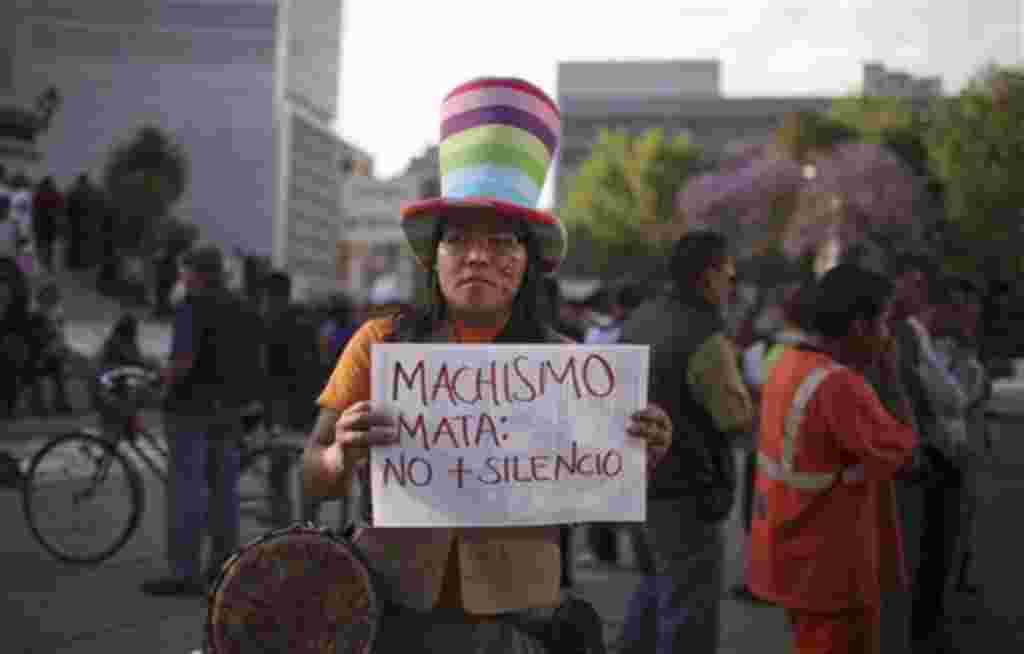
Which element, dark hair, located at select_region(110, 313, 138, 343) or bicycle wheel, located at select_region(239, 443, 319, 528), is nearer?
bicycle wheel, located at select_region(239, 443, 319, 528)

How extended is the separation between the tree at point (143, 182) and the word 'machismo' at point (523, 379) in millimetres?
59502

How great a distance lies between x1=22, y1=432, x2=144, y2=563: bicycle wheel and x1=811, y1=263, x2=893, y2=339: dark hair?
15.5 ft

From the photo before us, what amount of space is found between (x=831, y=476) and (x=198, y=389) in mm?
4160

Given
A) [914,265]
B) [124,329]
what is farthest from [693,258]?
[124,329]

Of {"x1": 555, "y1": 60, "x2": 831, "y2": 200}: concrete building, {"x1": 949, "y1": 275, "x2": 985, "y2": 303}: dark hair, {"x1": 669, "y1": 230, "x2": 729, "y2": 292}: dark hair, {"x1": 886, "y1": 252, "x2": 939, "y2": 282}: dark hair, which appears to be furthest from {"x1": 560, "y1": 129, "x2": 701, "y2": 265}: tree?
{"x1": 669, "y1": 230, "x2": 729, "y2": 292}: dark hair

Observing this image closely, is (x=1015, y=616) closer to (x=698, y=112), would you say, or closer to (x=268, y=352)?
(x=268, y=352)

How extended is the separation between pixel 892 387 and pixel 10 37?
19076mm

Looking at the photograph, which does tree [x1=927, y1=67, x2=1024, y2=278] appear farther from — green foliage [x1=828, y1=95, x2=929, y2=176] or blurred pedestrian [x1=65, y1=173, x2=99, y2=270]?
blurred pedestrian [x1=65, y1=173, x2=99, y2=270]

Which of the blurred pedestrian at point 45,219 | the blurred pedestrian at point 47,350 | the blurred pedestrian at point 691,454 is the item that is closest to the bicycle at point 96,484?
the blurred pedestrian at point 691,454

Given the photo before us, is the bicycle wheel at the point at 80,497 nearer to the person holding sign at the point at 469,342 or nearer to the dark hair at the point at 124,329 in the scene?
the person holding sign at the point at 469,342

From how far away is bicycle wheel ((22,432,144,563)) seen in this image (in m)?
7.57

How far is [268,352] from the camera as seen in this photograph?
9906 millimetres

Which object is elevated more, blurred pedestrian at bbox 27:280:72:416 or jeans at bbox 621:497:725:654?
blurred pedestrian at bbox 27:280:72:416

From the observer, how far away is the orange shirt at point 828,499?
13.1ft
